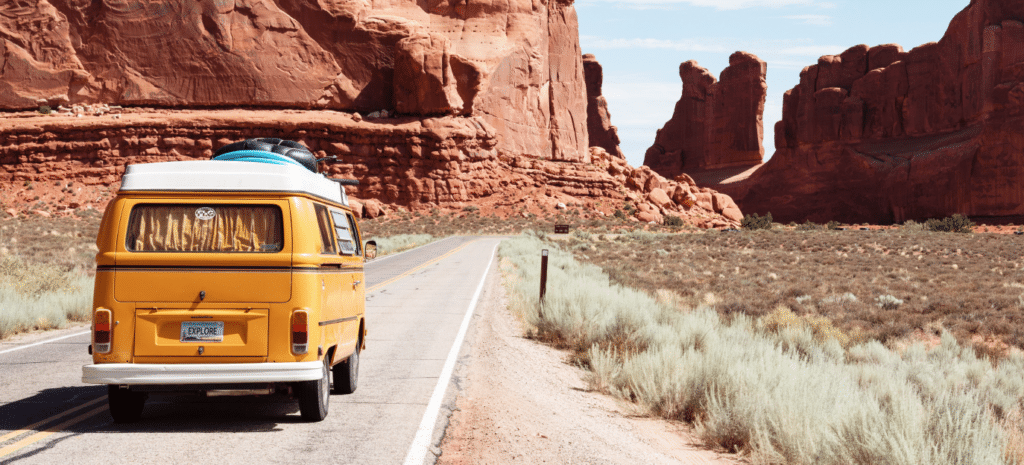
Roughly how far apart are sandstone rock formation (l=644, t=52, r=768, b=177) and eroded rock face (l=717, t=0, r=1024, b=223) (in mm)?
5963

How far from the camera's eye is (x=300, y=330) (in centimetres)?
599

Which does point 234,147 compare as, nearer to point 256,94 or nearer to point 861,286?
point 861,286

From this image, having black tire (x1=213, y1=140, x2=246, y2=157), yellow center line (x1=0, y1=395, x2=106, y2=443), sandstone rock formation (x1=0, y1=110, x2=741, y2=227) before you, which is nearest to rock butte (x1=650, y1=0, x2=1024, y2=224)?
sandstone rock formation (x1=0, y1=110, x2=741, y2=227)

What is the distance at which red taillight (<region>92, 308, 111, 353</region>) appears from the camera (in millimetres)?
5848

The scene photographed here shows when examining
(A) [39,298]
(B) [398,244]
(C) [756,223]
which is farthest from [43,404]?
(C) [756,223]

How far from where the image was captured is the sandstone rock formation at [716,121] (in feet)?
Answer: 368

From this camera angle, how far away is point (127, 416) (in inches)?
249

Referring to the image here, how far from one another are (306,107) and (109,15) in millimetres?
21448

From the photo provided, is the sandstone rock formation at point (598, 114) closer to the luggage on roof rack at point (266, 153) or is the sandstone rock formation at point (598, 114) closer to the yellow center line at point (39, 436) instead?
the luggage on roof rack at point (266, 153)

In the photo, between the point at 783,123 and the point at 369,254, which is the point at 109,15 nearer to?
the point at 369,254

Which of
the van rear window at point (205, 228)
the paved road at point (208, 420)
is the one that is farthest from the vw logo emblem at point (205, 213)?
the paved road at point (208, 420)

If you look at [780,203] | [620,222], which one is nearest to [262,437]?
[620,222]

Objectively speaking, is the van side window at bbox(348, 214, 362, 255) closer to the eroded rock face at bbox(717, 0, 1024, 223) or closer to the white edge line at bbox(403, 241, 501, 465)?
the white edge line at bbox(403, 241, 501, 465)

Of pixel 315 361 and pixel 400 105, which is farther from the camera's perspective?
pixel 400 105
